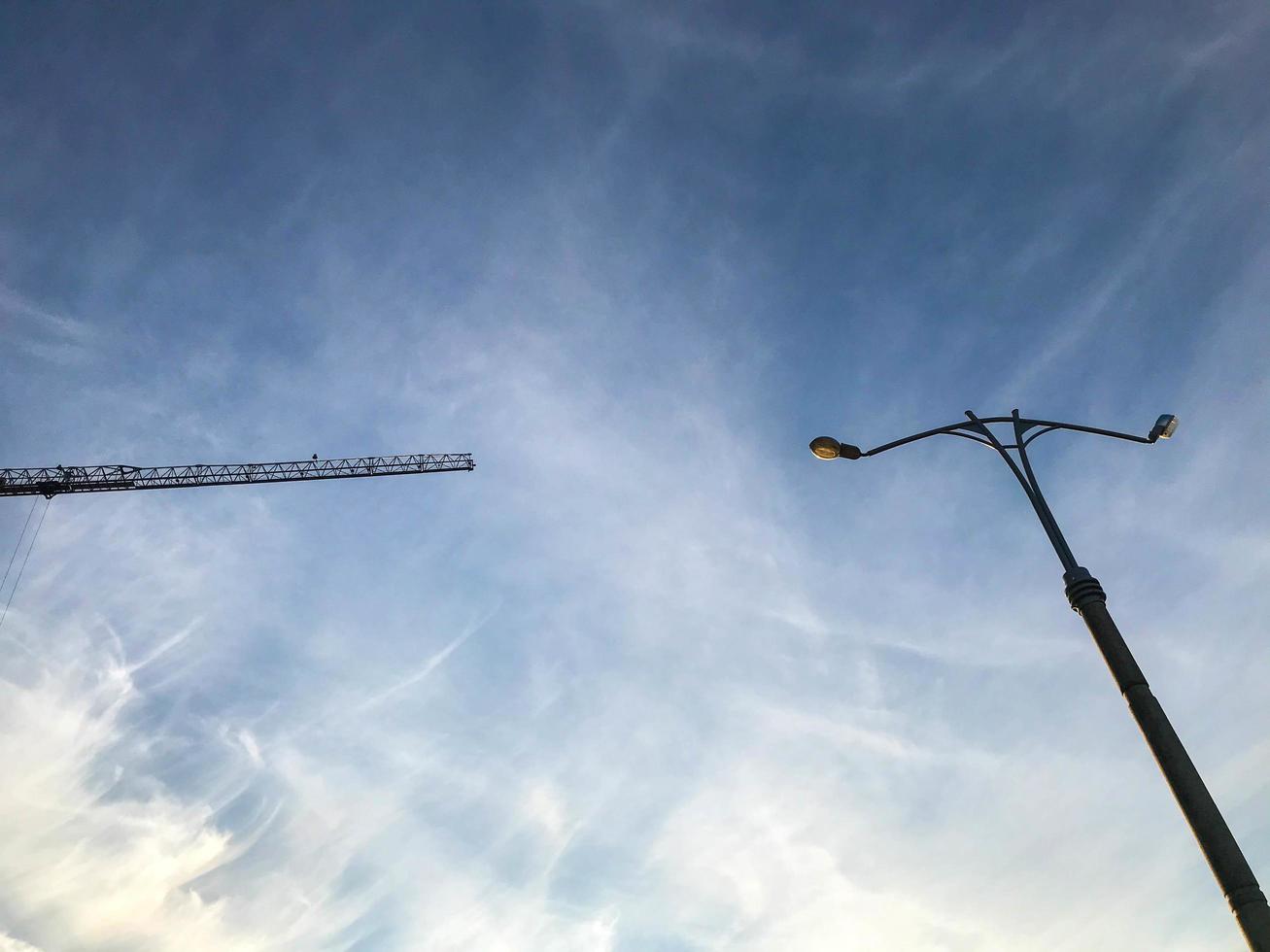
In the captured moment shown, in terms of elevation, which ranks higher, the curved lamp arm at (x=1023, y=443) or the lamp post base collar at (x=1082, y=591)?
the curved lamp arm at (x=1023, y=443)

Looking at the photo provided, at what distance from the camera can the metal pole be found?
8742mm

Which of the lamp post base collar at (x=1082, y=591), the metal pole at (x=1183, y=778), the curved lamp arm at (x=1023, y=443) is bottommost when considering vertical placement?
the metal pole at (x=1183, y=778)

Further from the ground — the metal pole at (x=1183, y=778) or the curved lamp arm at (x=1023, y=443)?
the curved lamp arm at (x=1023, y=443)

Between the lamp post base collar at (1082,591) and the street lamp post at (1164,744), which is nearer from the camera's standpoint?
the street lamp post at (1164,744)

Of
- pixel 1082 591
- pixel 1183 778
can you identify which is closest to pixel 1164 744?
pixel 1183 778

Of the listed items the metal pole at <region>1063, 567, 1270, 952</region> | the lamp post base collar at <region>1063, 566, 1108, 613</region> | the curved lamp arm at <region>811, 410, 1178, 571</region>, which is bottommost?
the metal pole at <region>1063, 567, 1270, 952</region>

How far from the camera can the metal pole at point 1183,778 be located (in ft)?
28.7

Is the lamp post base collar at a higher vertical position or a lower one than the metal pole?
higher

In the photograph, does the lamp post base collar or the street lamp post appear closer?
the street lamp post

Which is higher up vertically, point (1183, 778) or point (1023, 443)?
point (1023, 443)

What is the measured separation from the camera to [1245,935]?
8.69 meters

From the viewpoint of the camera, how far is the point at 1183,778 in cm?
952

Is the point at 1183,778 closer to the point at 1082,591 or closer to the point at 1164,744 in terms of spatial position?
the point at 1164,744

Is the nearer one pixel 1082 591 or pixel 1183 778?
pixel 1183 778
